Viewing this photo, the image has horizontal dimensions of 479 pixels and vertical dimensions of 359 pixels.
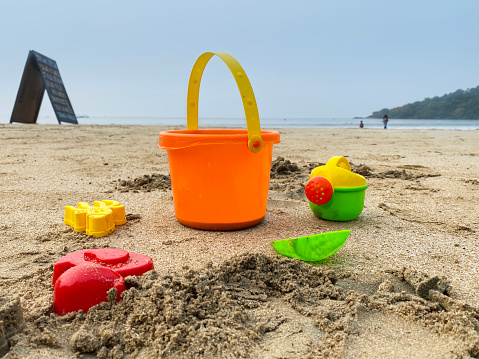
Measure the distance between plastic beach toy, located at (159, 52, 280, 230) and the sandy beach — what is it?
0.09m

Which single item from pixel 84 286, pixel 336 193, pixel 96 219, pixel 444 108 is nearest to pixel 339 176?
pixel 336 193

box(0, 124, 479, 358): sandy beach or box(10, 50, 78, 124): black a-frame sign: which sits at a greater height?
box(10, 50, 78, 124): black a-frame sign

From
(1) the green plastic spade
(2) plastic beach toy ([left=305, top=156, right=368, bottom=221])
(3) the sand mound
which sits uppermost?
(2) plastic beach toy ([left=305, top=156, right=368, bottom=221])

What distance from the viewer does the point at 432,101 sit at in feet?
119

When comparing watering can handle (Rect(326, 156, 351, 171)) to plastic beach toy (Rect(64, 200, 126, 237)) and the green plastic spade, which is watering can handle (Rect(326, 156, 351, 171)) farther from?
plastic beach toy (Rect(64, 200, 126, 237))

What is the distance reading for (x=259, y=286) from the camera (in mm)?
1146

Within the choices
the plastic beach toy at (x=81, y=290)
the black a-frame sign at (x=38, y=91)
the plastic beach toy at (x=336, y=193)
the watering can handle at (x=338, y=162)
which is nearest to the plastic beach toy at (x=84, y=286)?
the plastic beach toy at (x=81, y=290)

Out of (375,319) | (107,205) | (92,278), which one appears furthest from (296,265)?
(107,205)

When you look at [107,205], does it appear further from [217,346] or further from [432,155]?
[432,155]

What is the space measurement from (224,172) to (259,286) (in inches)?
23.3

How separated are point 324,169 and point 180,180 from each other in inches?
27.6

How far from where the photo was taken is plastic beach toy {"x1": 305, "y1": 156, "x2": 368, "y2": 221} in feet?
5.78

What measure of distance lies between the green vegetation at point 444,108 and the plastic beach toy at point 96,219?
1372 inches

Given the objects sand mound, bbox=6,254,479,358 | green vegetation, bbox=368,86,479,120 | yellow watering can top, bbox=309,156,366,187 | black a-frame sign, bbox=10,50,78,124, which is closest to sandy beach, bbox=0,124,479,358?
sand mound, bbox=6,254,479,358
